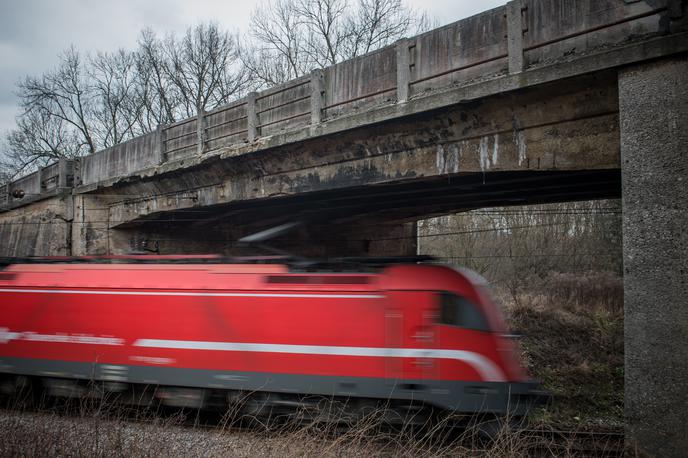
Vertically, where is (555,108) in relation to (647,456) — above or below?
above

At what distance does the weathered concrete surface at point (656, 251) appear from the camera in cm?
542

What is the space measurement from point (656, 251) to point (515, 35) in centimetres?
353

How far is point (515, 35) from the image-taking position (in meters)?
6.76

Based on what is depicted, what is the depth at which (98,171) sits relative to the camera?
15.7 m

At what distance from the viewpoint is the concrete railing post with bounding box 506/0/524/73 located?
6.71 metres

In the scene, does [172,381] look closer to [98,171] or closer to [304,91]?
[304,91]

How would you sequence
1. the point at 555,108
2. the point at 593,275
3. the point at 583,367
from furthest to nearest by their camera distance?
the point at 593,275, the point at 583,367, the point at 555,108

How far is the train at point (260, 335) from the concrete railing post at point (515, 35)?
312 cm

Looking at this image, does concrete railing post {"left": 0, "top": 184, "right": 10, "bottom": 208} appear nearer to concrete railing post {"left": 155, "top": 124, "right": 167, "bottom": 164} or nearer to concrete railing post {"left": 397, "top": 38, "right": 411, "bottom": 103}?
concrete railing post {"left": 155, "top": 124, "right": 167, "bottom": 164}

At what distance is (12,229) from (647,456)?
22.0 metres

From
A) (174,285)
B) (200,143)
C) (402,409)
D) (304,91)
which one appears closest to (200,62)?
(200,143)

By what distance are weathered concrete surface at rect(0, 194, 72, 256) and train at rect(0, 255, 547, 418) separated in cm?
856

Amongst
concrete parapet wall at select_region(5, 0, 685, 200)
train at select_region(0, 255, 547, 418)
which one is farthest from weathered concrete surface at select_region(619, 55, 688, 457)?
train at select_region(0, 255, 547, 418)

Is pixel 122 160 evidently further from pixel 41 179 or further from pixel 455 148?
Answer: pixel 455 148
